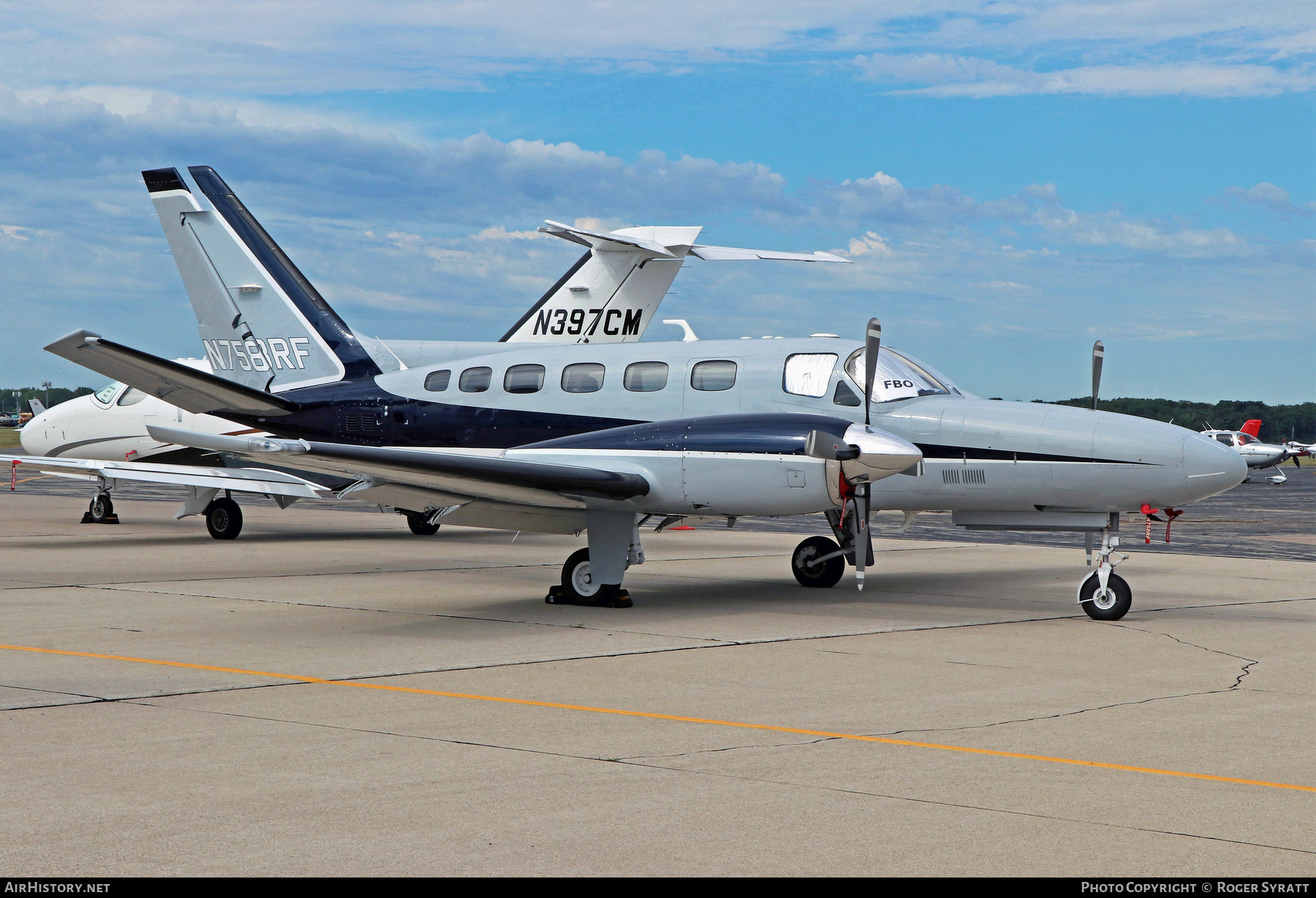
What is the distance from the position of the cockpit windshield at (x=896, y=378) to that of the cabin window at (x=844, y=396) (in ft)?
0.31

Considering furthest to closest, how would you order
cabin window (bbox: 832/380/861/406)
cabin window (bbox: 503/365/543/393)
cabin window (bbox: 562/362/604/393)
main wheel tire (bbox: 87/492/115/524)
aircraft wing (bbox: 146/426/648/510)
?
main wheel tire (bbox: 87/492/115/524) → cabin window (bbox: 503/365/543/393) → cabin window (bbox: 562/362/604/393) → cabin window (bbox: 832/380/861/406) → aircraft wing (bbox: 146/426/648/510)

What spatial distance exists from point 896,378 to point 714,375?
6.19 feet

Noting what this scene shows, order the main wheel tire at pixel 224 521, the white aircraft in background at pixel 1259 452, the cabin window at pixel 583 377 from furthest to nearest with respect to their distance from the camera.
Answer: the white aircraft in background at pixel 1259 452
the main wheel tire at pixel 224 521
the cabin window at pixel 583 377

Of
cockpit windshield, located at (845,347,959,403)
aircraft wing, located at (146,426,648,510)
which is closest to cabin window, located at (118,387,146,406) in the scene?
aircraft wing, located at (146,426,648,510)

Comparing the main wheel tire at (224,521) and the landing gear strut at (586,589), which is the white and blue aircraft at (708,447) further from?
the main wheel tire at (224,521)

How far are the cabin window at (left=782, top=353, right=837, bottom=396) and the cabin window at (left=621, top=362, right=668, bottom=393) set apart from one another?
1362 mm

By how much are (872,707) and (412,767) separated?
294 centimetres

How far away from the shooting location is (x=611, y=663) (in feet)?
29.0

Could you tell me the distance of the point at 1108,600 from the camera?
11.2 m

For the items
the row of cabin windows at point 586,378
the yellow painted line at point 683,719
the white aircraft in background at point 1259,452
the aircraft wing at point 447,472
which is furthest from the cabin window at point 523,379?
the white aircraft in background at point 1259,452

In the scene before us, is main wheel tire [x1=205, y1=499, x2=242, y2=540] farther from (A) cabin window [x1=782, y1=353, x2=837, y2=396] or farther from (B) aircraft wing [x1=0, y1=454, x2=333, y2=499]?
(A) cabin window [x1=782, y1=353, x2=837, y2=396]

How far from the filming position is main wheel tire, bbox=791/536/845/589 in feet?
45.7

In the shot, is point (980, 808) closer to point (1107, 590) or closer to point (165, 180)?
point (1107, 590)

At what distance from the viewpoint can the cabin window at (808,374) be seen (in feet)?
39.9
